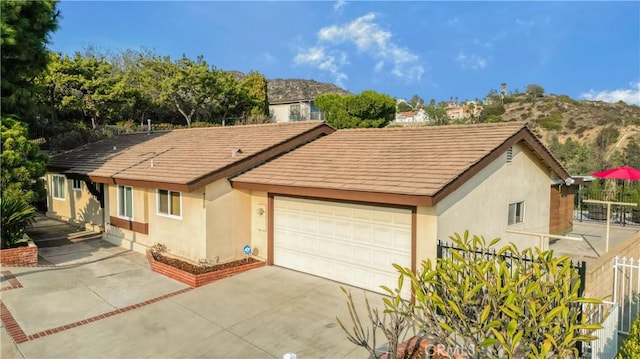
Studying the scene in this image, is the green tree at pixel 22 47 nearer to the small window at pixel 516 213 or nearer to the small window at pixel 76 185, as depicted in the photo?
the small window at pixel 76 185

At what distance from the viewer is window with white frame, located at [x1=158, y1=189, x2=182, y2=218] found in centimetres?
1284

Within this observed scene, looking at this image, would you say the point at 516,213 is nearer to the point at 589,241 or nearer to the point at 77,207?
the point at 589,241

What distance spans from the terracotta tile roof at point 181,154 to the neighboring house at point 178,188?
41 mm

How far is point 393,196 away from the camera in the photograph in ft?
29.7

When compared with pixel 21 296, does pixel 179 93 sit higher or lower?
higher

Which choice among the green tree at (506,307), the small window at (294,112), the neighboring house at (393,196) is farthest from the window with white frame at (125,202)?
the small window at (294,112)

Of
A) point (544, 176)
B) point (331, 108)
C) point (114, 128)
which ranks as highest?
point (331, 108)

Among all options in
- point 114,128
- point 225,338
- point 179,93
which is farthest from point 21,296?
point 179,93

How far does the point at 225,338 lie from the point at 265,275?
12.8ft

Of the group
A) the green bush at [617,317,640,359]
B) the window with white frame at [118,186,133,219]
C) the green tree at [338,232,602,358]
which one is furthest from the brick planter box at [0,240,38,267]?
the green bush at [617,317,640,359]

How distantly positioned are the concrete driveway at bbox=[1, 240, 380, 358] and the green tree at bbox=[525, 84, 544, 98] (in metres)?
77.4

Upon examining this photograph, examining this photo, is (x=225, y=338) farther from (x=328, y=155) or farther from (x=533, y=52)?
(x=533, y=52)

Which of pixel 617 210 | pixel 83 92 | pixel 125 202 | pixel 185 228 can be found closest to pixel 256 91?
pixel 83 92

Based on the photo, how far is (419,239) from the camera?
9.10m
